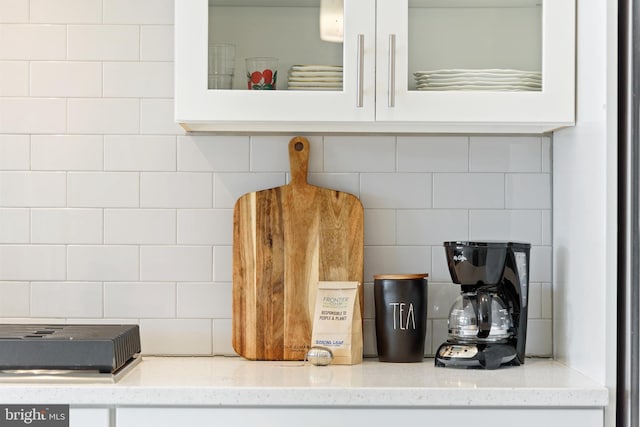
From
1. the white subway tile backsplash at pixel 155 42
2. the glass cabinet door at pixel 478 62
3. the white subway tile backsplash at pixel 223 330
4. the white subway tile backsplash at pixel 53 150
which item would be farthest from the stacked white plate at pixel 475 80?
the white subway tile backsplash at pixel 53 150

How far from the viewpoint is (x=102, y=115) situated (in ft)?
7.51

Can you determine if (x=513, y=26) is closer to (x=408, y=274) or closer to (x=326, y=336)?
(x=408, y=274)

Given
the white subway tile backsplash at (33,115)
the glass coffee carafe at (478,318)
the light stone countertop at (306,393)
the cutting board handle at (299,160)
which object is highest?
the white subway tile backsplash at (33,115)

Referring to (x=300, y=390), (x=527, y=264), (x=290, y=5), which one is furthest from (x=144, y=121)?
(x=527, y=264)

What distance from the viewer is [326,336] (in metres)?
2.14

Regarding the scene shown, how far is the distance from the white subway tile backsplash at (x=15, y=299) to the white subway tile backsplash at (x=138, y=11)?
75 cm

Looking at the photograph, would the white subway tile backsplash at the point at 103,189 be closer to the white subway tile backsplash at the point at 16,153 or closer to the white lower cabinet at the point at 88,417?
the white subway tile backsplash at the point at 16,153

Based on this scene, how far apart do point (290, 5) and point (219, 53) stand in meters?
0.20

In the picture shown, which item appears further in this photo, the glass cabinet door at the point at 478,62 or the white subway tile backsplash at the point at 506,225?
the white subway tile backsplash at the point at 506,225

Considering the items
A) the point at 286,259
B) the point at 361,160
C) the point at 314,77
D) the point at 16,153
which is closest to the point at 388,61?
the point at 314,77

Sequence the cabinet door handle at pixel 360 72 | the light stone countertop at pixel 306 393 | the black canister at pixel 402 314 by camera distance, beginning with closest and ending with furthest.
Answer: the light stone countertop at pixel 306 393
the cabinet door handle at pixel 360 72
the black canister at pixel 402 314

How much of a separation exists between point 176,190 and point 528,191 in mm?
964

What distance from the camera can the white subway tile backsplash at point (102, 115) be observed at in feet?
7.50

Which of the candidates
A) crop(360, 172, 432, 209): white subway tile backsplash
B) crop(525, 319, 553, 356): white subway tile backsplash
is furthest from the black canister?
crop(525, 319, 553, 356): white subway tile backsplash
